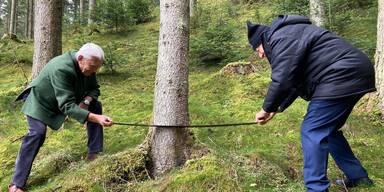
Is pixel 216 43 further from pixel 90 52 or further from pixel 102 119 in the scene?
pixel 102 119

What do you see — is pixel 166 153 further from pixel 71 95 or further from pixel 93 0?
pixel 93 0

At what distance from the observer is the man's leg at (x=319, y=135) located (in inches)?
143

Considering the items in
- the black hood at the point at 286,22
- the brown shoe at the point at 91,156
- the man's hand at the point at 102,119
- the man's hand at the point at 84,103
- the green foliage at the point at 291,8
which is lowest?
the brown shoe at the point at 91,156

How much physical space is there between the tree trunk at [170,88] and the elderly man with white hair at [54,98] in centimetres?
69

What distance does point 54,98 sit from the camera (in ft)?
Result: 15.5

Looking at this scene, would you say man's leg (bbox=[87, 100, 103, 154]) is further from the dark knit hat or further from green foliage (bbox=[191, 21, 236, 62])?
green foliage (bbox=[191, 21, 236, 62])

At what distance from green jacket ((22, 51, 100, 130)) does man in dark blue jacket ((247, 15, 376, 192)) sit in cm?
218

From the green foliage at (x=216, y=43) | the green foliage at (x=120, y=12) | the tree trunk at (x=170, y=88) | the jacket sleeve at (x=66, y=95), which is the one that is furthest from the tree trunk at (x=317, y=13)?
the jacket sleeve at (x=66, y=95)

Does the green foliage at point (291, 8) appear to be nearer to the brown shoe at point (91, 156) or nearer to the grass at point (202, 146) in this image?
the grass at point (202, 146)

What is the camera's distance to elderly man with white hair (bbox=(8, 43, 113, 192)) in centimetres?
447

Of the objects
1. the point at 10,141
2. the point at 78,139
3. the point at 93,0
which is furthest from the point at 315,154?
the point at 93,0

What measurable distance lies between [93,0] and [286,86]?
55.3 feet

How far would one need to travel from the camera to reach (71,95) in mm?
4504

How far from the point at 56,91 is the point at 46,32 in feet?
11.7
